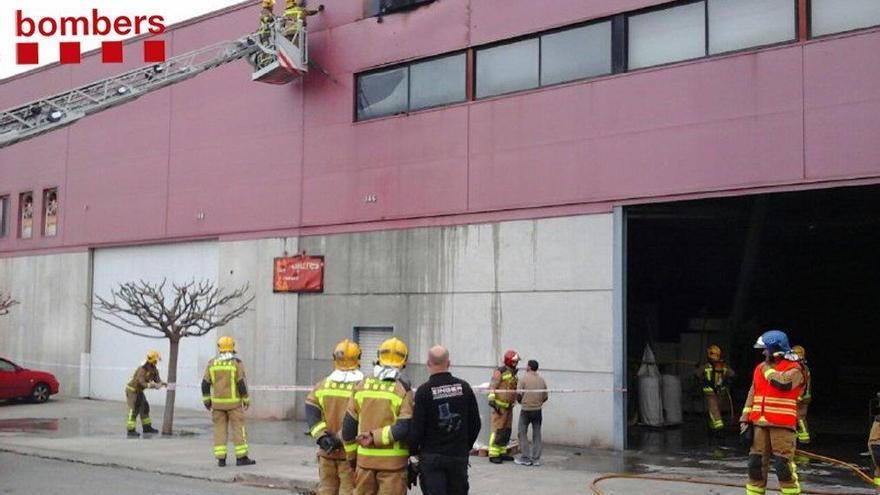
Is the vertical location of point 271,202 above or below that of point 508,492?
above

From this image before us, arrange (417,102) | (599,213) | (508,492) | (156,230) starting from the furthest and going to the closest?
(156,230)
(417,102)
(599,213)
(508,492)

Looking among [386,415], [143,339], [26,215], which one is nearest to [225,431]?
[386,415]

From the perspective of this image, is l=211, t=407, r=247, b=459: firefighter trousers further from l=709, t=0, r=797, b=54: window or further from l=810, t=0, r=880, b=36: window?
l=810, t=0, r=880, b=36: window

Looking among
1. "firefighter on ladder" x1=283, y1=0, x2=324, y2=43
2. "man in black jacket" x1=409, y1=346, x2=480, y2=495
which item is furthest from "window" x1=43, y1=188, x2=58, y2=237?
"man in black jacket" x1=409, y1=346, x2=480, y2=495

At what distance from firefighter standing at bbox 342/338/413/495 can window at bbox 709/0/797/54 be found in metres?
9.97

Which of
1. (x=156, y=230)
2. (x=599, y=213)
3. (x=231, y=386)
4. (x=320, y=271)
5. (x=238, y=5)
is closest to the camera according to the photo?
(x=231, y=386)

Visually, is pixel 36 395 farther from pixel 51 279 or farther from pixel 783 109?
pixel 783 109

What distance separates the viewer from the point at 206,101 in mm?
23781

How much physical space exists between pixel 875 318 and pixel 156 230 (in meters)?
20.9

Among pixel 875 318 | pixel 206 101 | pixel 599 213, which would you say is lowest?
pixel 875 318

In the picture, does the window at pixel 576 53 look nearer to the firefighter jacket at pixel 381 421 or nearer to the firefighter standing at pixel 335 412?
the firefighter standing at pixel 335 412

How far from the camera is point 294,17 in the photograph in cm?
2123

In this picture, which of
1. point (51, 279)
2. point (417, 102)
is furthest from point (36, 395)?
point (417, 102)

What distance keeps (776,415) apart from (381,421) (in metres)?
4.76
